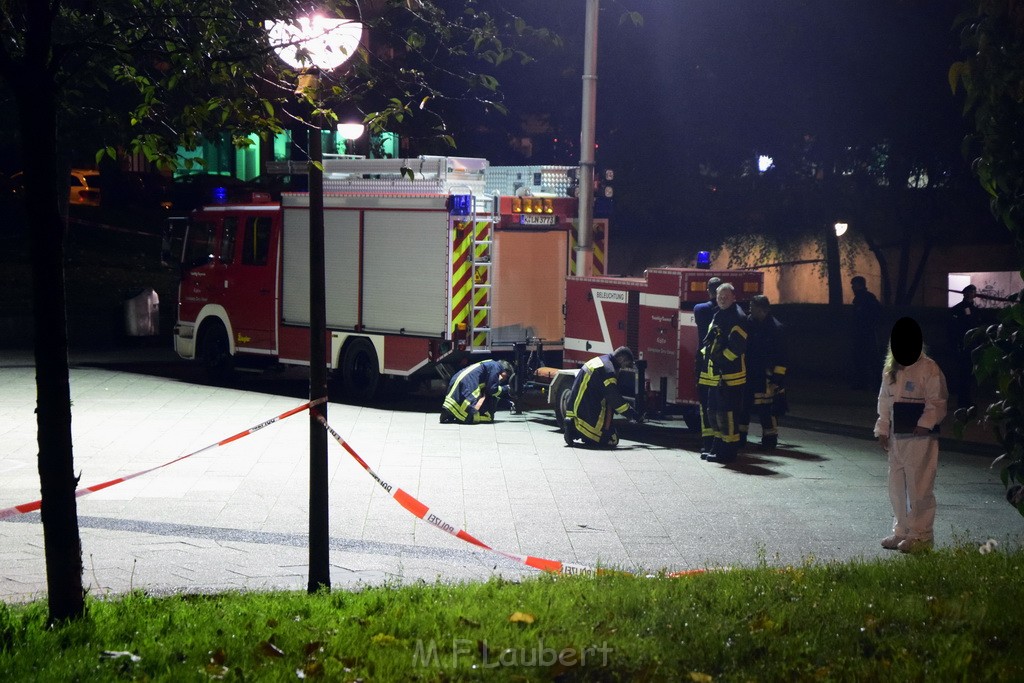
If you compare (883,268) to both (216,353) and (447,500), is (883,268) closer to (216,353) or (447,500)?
(216,353)

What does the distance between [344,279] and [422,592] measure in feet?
37.3

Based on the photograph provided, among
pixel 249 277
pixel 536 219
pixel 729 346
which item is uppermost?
pixel 536 219

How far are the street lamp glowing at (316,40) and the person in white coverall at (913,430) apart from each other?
14.2ft

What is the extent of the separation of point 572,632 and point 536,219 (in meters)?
11.9

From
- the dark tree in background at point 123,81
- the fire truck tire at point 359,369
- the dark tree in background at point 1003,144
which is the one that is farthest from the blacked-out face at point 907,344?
the fire truck tire at point 359,369

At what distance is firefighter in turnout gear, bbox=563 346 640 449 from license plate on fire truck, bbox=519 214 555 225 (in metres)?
4.07

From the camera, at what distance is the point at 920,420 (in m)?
8.67

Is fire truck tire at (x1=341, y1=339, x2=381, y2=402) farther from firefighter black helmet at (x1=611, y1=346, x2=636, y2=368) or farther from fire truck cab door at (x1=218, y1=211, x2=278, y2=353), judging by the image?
firefighter black helmet at (x1=611, y1=346, x2=636, y2=368)

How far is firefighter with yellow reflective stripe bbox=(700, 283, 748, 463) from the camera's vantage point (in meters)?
12.5

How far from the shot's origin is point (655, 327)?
1451 cm

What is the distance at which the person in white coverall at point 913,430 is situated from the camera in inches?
340

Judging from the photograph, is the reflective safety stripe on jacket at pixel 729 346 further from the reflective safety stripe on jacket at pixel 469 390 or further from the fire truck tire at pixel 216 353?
the fire truck tire at pixel 216 353

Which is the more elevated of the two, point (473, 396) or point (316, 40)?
point (316, 40)

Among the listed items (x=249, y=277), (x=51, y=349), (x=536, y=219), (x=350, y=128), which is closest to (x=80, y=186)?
(x=249, y=277)
